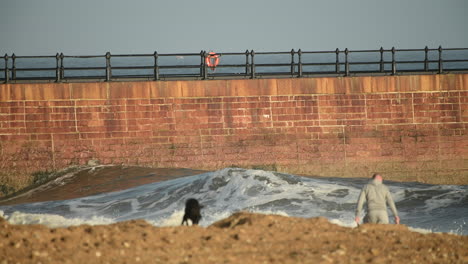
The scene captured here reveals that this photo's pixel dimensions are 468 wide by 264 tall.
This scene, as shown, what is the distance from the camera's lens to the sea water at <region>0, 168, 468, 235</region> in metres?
18.5

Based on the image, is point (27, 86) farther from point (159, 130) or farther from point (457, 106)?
point (457, 106)

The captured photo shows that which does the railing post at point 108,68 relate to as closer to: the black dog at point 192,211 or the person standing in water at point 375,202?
the black dog at point 192,211

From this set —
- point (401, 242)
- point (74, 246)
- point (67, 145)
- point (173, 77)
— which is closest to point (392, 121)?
point (173, 77)

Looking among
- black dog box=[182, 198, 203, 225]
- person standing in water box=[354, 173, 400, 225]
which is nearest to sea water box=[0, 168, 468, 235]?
person standing in water box=[354, 173, 400, 225]

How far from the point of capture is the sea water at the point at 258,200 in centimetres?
1847

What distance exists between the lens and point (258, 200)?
63.9ft

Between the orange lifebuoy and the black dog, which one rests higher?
the orange lifebuoy

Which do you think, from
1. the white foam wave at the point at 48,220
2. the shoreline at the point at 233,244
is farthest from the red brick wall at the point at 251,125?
the shoreline at the point at 233,244

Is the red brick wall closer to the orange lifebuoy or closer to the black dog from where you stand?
the orange lifebuoy

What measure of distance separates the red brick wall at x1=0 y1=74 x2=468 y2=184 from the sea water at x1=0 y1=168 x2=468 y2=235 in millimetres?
737

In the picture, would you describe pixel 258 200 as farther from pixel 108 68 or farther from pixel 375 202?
pixel 375 202

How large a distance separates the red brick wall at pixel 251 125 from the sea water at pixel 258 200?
74 cm

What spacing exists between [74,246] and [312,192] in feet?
39.0

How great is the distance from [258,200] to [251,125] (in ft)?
10.5
